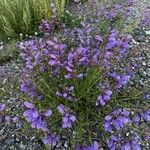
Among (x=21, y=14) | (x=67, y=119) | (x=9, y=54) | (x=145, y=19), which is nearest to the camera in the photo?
(x=67, y=119)

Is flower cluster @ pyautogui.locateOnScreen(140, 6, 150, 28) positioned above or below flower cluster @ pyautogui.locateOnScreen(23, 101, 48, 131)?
below

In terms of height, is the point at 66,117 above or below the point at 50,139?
above

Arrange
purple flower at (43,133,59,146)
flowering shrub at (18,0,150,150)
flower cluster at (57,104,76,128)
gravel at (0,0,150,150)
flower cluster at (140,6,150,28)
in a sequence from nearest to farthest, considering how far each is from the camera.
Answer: flower cluster at (57,104,76,128) → purple flower at (43,133,59,146) → flowering shrub at (18,0,150,150) → gravel at (0,0,150,150) → flower cluster at (140,6,150,28)

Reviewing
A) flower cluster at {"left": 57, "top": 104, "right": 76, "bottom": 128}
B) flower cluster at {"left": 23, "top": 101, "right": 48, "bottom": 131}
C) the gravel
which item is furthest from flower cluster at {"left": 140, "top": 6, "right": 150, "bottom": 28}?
flower cluster at {"left": 23, "top": 101, "right": 48, "bottom": 131}

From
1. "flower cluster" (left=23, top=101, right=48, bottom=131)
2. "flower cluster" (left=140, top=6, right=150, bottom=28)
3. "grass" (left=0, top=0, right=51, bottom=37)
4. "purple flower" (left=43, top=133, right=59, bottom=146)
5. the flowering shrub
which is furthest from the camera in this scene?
"grass" (left=0, top=0, right=51, bottom=37)

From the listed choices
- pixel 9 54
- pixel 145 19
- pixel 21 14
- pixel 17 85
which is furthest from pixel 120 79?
pixel 21 14

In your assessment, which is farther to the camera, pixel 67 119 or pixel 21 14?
pixel 21 14

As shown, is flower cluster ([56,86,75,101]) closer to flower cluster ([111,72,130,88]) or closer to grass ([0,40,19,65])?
flower cluster ([111,72,130,88])

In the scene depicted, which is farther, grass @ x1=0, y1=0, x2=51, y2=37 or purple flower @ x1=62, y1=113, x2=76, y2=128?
grass @ x1=0, y1=0, x2=51, y2=37

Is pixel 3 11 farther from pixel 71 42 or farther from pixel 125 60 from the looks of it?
pixel 125 60

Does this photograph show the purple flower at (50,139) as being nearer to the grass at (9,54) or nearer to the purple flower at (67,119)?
the purple flower at (67,119)

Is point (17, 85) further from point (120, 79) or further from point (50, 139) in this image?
point (120, 79)
